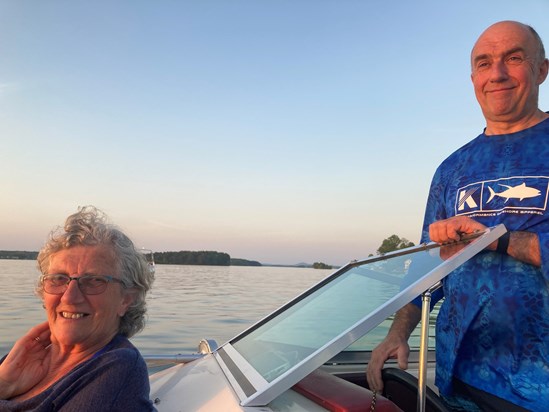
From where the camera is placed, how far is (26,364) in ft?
6.56

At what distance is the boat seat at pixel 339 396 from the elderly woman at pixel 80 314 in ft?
1.81

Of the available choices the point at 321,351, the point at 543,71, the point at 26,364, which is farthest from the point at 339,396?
the point at 543,71

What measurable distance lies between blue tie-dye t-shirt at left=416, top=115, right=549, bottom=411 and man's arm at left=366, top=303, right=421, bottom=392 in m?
0.12

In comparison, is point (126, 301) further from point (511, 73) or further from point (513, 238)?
point (511, 73)

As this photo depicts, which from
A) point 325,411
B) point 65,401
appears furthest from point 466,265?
point 65,401

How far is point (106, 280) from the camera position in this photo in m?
1.94

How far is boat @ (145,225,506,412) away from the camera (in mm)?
1429

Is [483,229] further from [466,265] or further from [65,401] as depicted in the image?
[65,401]

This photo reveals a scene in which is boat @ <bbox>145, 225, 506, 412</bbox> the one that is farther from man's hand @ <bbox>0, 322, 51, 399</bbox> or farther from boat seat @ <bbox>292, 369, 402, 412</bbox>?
man's hand @ <bbox>0, 322, 51, 399</bbox>

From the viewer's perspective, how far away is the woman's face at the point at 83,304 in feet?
6.20

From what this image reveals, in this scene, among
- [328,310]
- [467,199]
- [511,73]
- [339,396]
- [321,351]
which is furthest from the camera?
[328,310]

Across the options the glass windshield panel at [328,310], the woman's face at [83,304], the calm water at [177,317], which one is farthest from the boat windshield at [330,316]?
the calm water at [177,317]

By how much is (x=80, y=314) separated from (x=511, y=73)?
5.97ft

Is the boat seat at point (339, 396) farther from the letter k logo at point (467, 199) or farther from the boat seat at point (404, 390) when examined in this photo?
the letter k logo at point (467, 199)
